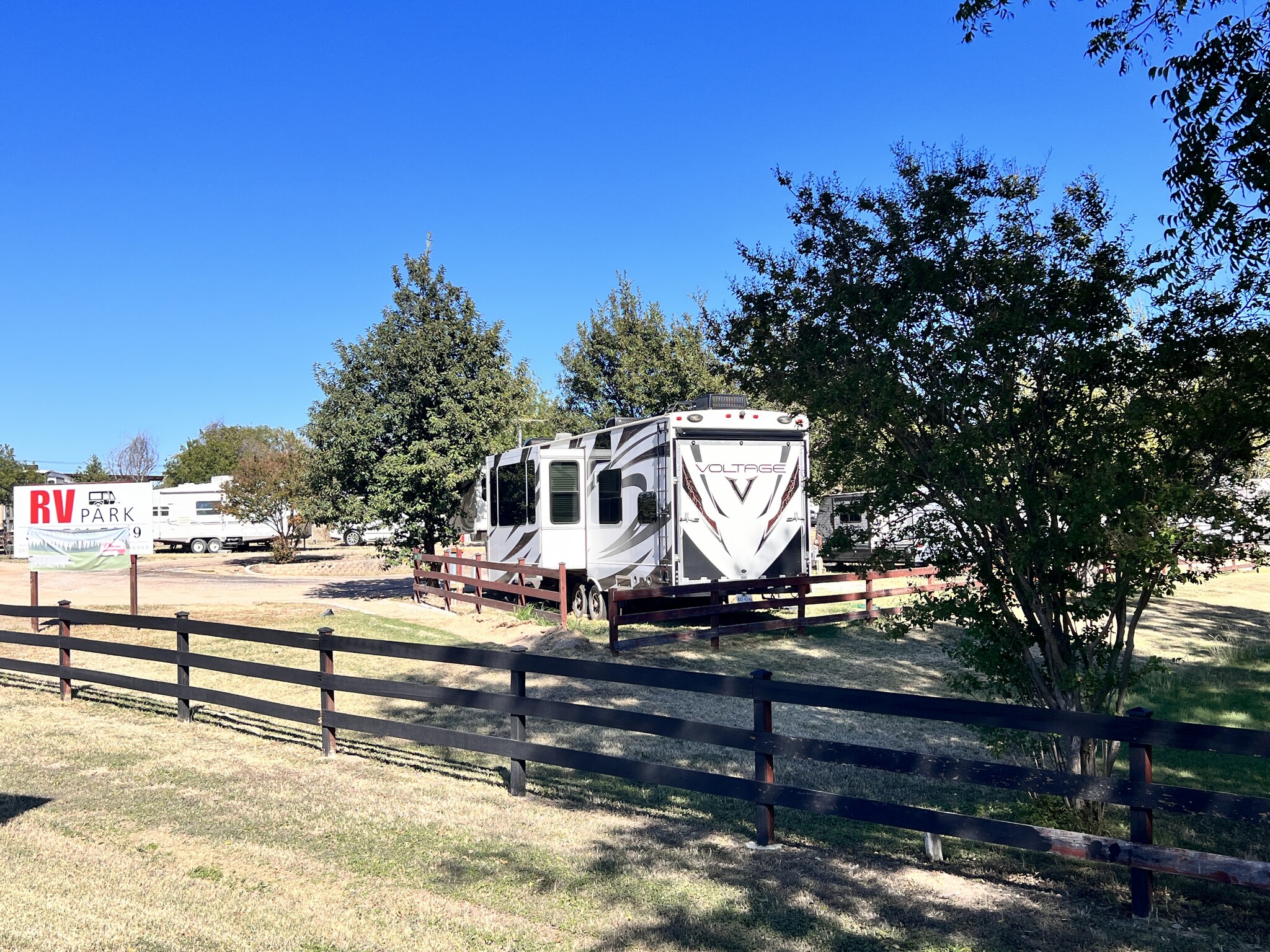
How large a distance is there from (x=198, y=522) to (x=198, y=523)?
1.1 inches

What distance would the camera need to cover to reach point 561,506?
16594 millimetres

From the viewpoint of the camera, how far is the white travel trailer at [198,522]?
150 feet

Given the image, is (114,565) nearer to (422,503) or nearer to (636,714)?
(422,503)

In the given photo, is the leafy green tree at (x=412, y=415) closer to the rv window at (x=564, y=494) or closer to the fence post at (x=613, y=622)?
the rv window at (x=564, y=494)

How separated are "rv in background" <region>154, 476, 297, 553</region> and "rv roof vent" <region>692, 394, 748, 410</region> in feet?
116

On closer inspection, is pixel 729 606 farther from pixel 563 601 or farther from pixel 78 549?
pixel 78 549

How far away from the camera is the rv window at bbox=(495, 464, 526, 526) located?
17.5m

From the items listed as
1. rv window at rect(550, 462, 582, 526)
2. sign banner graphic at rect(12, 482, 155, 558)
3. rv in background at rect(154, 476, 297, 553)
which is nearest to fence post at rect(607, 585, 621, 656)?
rv window at rect(550, 462, 582, 526)

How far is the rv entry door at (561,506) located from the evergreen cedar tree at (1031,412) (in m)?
10.1

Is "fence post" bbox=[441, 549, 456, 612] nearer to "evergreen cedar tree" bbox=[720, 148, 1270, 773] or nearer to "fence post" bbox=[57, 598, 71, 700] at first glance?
"fence post" bbox=[57, 598, 71, 700]

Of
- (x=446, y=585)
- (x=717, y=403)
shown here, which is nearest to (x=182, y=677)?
(x=717, y=403)

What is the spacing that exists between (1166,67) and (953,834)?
4603mm

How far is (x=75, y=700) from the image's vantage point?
9.73 metres

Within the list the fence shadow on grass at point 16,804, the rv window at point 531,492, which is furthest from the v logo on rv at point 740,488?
the fence shadow on grass at point 16,804
